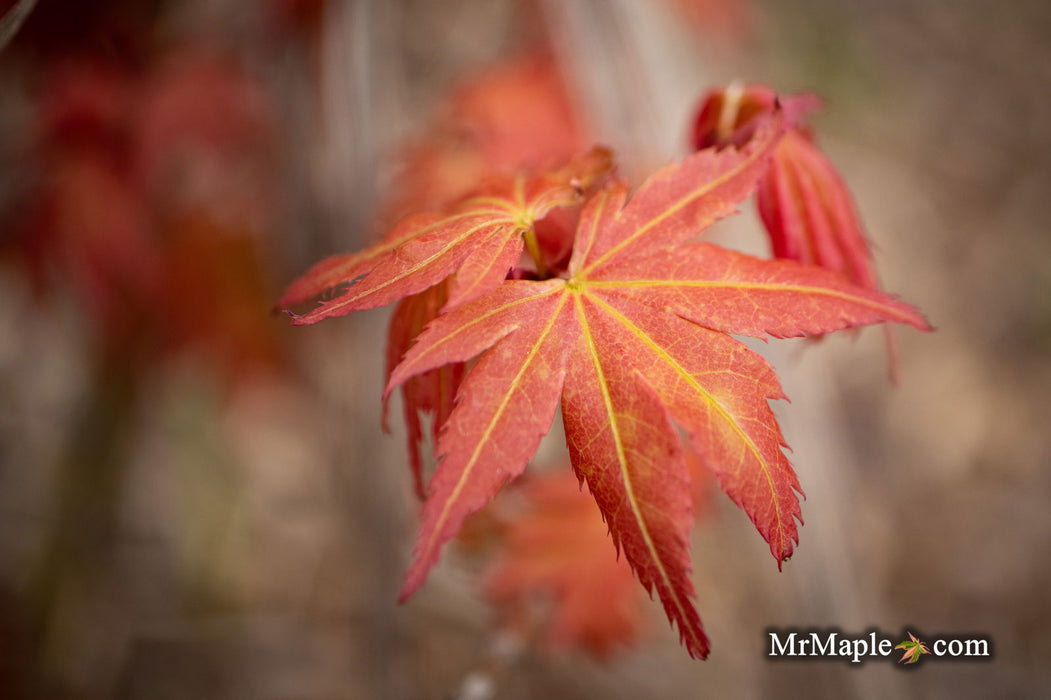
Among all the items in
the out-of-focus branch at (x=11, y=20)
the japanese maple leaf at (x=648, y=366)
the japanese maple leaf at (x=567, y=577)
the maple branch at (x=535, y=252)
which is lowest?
the japanese maple leaf at (x=567, y=577)

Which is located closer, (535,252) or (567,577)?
(535,252)

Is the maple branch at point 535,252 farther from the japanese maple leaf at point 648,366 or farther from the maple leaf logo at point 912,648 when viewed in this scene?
the maple leaf logo at point 912,648

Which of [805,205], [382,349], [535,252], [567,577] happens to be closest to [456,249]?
[535,252]

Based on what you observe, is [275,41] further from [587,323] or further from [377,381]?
[587,323]

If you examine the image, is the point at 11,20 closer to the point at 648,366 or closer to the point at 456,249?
the point at 456,249

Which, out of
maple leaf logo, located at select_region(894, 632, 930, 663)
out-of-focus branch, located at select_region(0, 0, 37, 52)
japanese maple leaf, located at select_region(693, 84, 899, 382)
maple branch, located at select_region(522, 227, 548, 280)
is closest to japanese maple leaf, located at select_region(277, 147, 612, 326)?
maple branch, located at select_region(522, 227, 548, 280)

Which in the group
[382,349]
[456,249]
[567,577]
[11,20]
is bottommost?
[567,577]

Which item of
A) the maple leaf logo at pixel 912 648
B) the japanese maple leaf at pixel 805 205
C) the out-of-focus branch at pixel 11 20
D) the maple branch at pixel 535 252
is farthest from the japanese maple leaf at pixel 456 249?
the maple leaf logo at pixel 912 648
